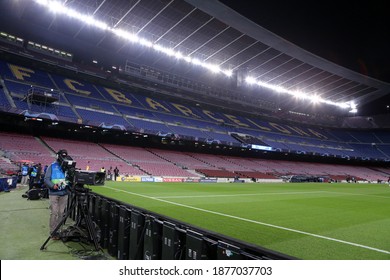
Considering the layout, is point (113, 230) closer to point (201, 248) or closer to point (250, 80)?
point (201, 248)

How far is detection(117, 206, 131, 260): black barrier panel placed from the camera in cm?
577

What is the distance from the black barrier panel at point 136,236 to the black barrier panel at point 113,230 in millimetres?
849

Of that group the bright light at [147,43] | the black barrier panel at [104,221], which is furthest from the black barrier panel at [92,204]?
the bright light at [147,43]

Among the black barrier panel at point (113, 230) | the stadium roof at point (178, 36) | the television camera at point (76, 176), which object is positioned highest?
the stadium roof at point (178, 36)

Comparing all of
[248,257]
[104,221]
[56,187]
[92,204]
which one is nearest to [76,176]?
[56,187]

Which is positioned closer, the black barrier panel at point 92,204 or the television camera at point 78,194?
the television camera at point 78,194

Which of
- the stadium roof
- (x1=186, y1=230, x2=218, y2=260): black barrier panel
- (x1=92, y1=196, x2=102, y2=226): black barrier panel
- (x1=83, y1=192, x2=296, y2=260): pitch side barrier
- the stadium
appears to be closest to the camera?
(x1=83, y1=192, x2=296, y2=260): pitch side barrier

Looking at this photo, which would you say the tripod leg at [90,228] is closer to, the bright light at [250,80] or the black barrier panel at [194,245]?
the black barrier panel at [194,245]

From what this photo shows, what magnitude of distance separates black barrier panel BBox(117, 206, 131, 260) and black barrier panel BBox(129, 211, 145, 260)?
0.79 ft

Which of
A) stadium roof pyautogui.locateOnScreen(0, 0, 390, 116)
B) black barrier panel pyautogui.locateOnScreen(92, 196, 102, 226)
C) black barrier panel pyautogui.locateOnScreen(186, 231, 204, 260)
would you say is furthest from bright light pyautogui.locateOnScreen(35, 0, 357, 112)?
black barrier panel pyautogui.locateOnScreen(186, 231, 204, 260)

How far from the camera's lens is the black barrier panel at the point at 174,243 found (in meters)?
4.36

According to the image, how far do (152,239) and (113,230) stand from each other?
6.25 feet

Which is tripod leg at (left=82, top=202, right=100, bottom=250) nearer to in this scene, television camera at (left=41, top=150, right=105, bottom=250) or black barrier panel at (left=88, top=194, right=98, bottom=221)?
television camera at (left=41, top=150, right=105, bottom=250)

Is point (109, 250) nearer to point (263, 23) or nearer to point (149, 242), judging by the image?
point (149, 242)
